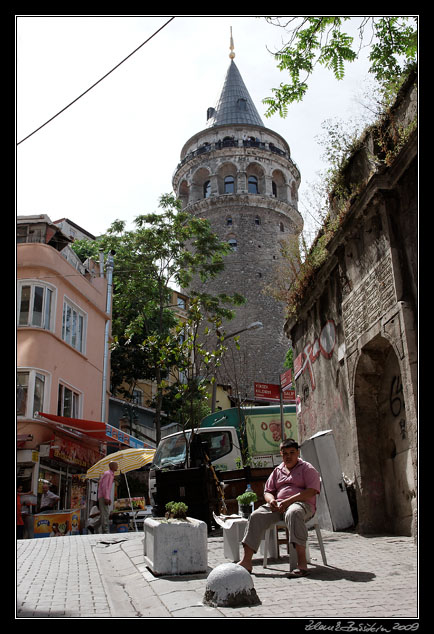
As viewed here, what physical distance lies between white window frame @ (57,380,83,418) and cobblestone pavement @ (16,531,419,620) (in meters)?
10.9

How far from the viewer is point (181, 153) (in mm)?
55344

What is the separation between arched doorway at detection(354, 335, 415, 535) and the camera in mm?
8117

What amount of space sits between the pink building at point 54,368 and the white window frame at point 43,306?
0.03 m

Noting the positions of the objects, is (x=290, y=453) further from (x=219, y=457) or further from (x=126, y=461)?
(x=126, y=461)

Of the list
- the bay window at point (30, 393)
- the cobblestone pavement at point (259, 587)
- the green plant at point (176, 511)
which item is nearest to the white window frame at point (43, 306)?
the bay window at point (30, 393)

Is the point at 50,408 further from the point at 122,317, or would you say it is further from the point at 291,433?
the point at 122,317

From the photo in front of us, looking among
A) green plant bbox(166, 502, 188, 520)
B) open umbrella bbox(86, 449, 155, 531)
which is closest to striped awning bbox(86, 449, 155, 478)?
open umbrella bbox(86, 449, 155, 531)

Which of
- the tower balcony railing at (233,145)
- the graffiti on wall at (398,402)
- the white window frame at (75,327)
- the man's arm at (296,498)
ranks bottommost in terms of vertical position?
the man's arm at (296,498)

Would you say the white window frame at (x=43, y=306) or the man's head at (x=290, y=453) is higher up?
the white window frame at (x=43, y=306)

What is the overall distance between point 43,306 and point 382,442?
A: 12149 millimetres

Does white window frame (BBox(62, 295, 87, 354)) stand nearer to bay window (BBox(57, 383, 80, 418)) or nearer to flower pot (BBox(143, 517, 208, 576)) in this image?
bay window (BBox(57, 383, 80, 418))

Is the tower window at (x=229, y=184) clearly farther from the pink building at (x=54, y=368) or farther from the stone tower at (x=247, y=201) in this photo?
the pink building at (x=54, y=368)

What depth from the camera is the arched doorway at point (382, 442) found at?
8.12 m

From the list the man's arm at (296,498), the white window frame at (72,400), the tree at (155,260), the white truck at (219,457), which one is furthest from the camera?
the tree at (155,260)
